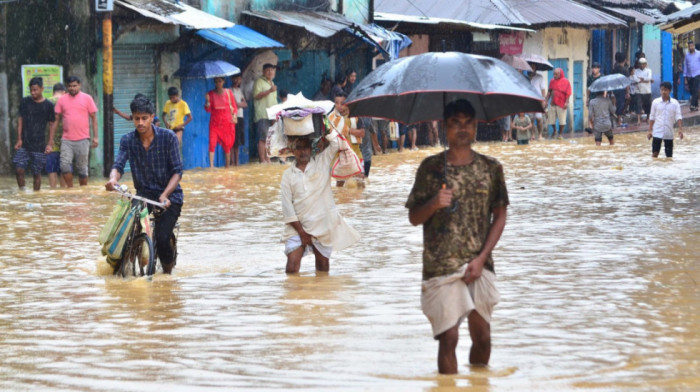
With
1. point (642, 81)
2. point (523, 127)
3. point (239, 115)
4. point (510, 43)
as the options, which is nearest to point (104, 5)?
point (239, 115)

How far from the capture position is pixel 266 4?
26391 millimetres

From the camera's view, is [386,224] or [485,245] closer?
[485,245]

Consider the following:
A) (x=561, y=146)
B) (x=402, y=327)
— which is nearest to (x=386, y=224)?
(x=402, y=327)

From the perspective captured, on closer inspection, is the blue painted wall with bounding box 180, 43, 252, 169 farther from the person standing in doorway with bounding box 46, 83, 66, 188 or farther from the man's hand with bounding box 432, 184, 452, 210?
the man's hand with bounding box 432, 184, 452, 210

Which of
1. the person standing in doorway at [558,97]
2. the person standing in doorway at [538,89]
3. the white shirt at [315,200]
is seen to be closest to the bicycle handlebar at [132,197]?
the white shirt at [315,200]

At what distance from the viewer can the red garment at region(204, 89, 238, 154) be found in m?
23.5

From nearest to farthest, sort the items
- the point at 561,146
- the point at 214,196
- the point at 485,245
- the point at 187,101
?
the point at 485,245
the point at 214,196
the point at 187,101
the point at 561,146

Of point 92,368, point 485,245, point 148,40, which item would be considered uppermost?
point 148,40

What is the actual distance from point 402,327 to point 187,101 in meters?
16.1

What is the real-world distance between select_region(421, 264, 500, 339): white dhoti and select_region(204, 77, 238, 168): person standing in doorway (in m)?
17.2

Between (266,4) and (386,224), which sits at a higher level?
(266,4)

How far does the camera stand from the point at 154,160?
33.0 ft

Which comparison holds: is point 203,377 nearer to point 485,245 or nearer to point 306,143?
point 485,245

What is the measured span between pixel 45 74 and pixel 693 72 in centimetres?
2374
